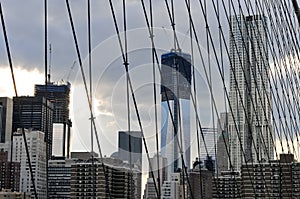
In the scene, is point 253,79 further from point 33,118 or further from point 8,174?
point 8,174

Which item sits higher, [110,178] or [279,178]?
[110,178]

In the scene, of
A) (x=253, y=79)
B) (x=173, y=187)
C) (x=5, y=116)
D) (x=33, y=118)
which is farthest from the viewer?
(x=5, y=116)

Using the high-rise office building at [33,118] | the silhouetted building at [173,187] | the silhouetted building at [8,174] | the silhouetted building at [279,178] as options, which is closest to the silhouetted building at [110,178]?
the high-rise office building at [33,118]

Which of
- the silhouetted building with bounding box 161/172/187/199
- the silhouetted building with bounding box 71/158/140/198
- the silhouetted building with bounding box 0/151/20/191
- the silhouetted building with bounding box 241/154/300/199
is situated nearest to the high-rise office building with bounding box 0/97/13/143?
the silhouetted building with bounding box 0/151/20/191

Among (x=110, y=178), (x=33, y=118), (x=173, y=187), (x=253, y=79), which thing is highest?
(x=33, y=118)

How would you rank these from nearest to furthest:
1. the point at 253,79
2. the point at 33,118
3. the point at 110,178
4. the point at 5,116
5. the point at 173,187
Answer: the point at 253,79 → the point at 110,178 → the point at 173,187 → the point at 33,118 → the point at 5,116

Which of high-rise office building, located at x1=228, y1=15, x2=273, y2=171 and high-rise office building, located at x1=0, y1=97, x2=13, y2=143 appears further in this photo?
high-rise office building, located at x1=0, y1=97, x2=13, y2=143

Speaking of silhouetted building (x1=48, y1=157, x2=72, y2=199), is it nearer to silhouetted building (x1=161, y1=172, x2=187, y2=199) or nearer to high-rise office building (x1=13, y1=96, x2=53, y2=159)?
high-rise office building (x1=13, y1=96, x2=53, y2=159)

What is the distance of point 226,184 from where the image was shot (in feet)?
84.1

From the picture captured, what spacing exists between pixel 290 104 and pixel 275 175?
5734mm

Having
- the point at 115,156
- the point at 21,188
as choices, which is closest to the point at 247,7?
the point at 115,156

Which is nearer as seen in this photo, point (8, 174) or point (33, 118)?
point (33, 118)

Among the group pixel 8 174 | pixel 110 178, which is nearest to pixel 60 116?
pixel 8 174

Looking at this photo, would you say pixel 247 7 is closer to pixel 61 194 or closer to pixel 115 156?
pixel 115 156
